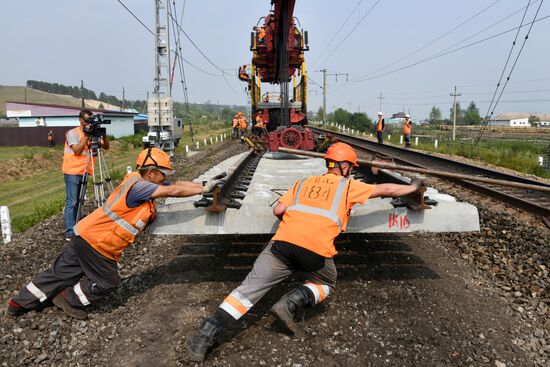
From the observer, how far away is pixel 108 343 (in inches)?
133

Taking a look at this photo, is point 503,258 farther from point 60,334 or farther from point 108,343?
point 60,334

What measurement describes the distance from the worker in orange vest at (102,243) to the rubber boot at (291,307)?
3.92 feet

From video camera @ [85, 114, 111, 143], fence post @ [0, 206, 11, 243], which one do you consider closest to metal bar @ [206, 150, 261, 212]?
video camera @ [85, 114, 111, 143]

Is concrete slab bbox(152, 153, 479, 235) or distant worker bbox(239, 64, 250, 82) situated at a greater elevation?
distant worker bbox(239, 64, 250, 82)

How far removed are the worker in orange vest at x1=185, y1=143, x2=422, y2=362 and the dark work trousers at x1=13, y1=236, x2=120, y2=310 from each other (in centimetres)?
106

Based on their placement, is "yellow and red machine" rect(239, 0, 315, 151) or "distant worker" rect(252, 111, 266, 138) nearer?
"yellow and red machine" rect(239, 0, 315, 151)

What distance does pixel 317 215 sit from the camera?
3.25 metres

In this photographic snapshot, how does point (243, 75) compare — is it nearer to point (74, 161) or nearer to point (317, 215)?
point (74, 161)

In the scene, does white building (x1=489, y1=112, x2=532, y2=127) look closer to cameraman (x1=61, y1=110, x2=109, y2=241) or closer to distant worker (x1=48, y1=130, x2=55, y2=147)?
distant worker (x1=48, y1=130, x2=55, y2=147)

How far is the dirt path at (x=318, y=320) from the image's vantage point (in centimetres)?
313

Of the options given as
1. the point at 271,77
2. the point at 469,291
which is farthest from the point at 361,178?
the point at 271,77

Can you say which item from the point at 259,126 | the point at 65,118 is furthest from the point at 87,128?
the point at 65,118

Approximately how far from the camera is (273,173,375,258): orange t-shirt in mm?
3211

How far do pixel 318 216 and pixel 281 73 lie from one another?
6.91 meters
